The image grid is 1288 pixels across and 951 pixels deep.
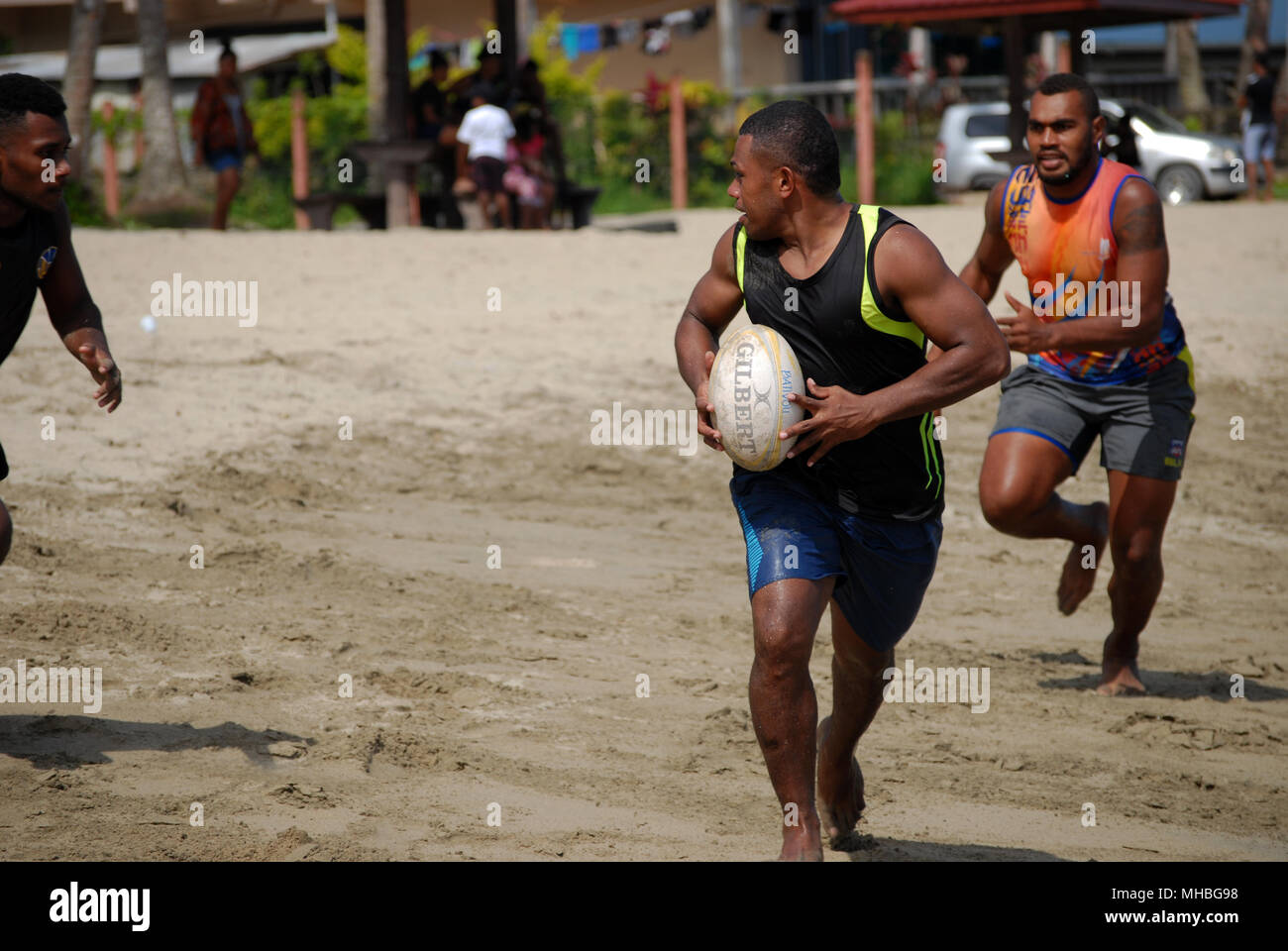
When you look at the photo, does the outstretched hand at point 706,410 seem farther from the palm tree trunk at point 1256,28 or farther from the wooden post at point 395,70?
the palm tree trunk at point 1256,28

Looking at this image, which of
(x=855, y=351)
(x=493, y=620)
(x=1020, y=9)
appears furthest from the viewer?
(x=1020, y=9)

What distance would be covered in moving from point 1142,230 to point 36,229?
3.73m

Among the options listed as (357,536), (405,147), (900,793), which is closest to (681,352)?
(900,793)

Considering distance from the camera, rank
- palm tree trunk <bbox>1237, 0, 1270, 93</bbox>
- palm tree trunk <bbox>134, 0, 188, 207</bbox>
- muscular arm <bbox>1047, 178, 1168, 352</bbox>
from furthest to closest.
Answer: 1. palm tree trunk <bbox>1237, 0, 1270, 93</bbox>
2. palm tree trunk <bbox>134, 0, 188, 207</bbox>
3. muscular arm <bbox>1047, 178, 1168, 352</bbox>

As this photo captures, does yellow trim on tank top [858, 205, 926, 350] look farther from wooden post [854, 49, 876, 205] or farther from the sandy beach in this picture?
wooden post [854, 49, 876, 205]

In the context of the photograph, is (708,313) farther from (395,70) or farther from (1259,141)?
(1259,141)

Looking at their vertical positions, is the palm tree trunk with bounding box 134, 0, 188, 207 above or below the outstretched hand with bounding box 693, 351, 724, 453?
above

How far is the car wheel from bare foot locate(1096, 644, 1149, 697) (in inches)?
682

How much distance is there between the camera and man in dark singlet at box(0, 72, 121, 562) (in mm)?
4344

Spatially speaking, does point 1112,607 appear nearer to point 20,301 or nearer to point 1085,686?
point 1085,686

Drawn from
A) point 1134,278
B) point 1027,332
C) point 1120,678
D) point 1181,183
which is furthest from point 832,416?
point 1181,183

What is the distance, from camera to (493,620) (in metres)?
6.15

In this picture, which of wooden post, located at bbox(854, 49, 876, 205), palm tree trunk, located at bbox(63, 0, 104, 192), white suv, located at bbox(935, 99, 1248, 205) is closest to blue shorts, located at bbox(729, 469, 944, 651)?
wooden post, located at bbox(854, 49, 876, 205)
